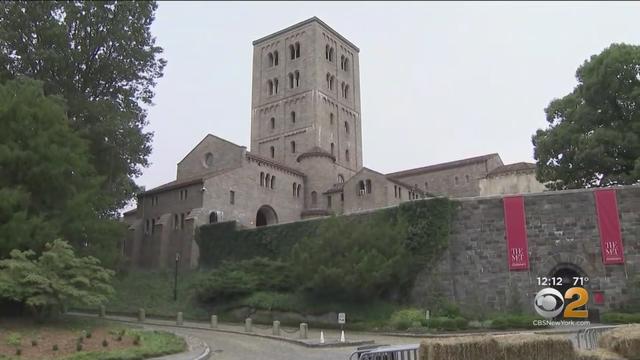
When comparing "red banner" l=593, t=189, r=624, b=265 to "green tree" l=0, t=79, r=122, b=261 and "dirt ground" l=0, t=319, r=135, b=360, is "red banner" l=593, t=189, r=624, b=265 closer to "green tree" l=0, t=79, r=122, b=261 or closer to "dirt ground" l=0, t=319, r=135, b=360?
"dirt ground" l=0, t=319, r=135, b=360

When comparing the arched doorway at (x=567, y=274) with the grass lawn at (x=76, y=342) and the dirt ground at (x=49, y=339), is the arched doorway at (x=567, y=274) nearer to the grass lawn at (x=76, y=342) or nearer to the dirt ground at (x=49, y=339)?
the grass lawn at (x=76, y=342)

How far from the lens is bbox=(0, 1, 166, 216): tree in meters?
31.2

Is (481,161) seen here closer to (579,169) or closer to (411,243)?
(579,169)

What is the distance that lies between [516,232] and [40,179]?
21796 mm

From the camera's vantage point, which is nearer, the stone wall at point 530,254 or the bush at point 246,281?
the stone wall at point 530,254

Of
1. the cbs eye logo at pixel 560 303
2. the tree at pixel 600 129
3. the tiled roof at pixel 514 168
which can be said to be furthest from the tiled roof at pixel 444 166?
the cbs eye logo at pixel 560 303

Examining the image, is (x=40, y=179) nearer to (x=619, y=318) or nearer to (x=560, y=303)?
(x=560, y=303)

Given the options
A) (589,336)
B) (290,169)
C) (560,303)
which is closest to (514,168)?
(290,169)

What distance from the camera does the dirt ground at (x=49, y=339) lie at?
16.3m

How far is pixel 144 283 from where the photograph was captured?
128 feet

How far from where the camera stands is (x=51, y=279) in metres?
19.4

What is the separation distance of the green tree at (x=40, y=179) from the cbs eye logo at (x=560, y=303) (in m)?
17.5

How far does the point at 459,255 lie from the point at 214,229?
61.6 ft

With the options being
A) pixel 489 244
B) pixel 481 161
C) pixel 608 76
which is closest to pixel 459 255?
pixel 489 244
